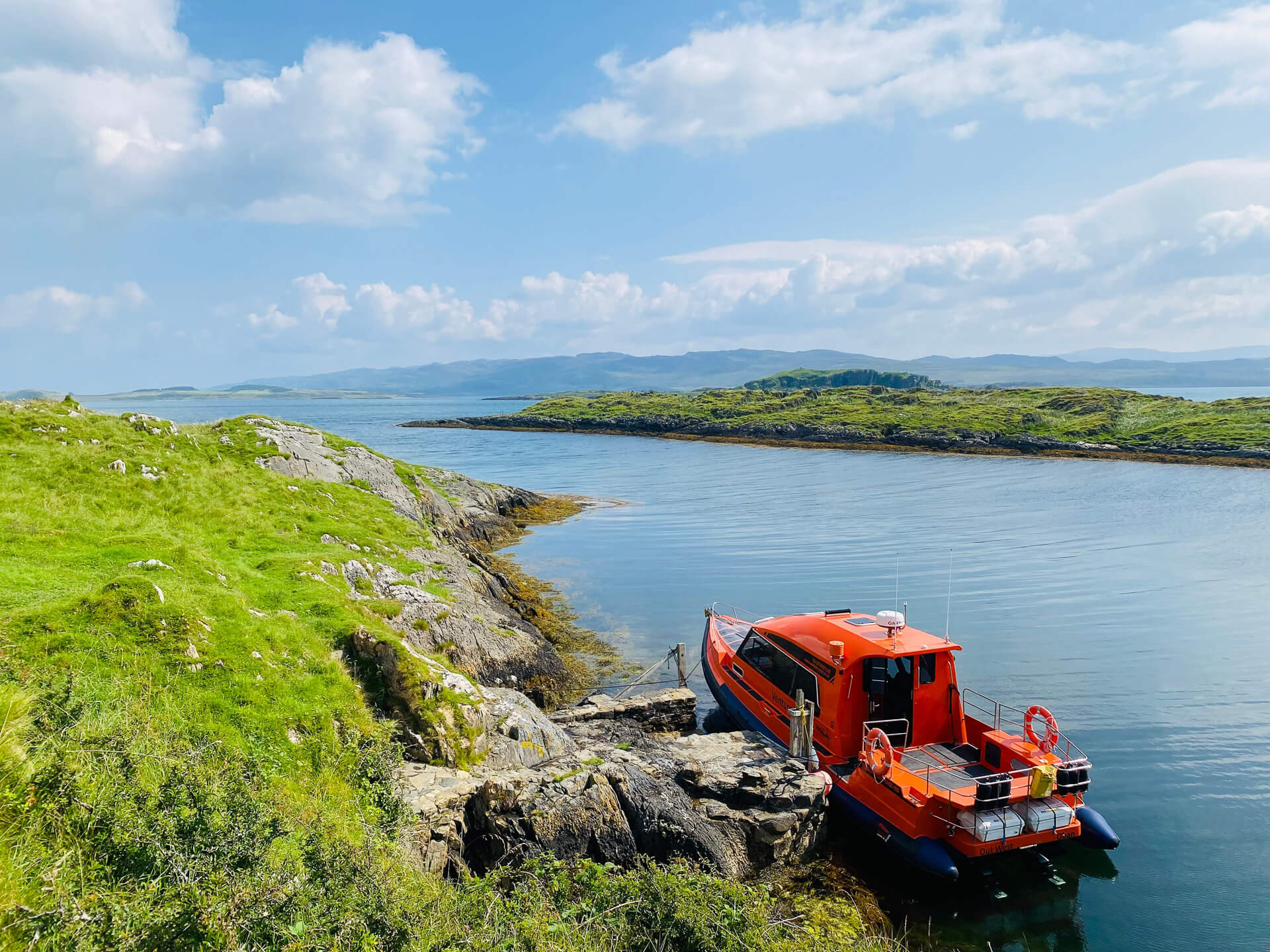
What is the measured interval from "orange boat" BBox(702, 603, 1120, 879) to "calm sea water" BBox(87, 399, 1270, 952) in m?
1.16

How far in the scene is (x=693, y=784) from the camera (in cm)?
1448

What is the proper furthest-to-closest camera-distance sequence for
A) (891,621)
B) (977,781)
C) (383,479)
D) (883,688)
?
(383,479) → (891,621) → (883,688) → (977,781)

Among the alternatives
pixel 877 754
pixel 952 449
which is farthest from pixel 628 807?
pixel 952 449

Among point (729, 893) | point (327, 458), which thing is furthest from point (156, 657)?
point (327, 458)

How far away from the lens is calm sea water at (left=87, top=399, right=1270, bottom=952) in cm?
1355

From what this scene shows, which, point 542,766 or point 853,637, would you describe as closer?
point 542,766

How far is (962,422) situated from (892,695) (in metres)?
107

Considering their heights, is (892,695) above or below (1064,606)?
above

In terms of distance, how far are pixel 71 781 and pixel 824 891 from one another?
12.4 m

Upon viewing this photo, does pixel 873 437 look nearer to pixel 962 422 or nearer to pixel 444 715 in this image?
pixel 962 422

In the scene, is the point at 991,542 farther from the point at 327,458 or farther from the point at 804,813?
Result: the point at 327,458

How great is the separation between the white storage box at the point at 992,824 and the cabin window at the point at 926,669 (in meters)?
3.26

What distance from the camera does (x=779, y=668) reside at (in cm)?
1906

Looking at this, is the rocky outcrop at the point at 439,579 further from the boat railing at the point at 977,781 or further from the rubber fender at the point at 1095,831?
the rubber fender at the point at 1095,831
